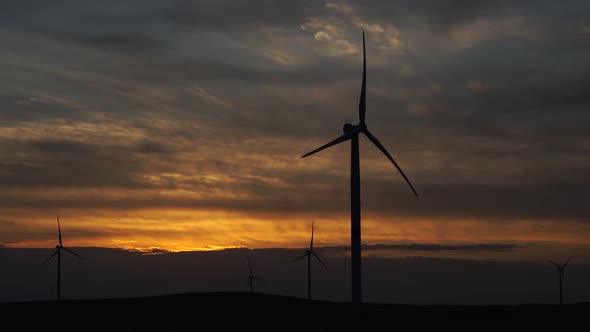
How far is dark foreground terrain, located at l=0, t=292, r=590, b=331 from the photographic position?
117 meters

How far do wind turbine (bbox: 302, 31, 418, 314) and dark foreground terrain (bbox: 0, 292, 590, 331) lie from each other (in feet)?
28.3

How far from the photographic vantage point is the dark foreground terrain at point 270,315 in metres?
117

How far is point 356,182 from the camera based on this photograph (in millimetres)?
94312

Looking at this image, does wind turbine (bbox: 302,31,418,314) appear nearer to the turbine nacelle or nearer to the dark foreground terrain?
the turbine nacelle

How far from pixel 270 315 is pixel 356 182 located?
6403cm

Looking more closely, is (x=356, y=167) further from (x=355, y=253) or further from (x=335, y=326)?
(x=335, y=326)

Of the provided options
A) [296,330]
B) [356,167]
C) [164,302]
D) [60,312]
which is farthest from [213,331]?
[164,302]

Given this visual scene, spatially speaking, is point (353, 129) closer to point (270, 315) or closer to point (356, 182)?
point (356, 182)

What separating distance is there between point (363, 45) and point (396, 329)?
39.7m

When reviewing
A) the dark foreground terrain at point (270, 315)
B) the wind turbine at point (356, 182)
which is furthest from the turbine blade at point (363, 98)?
the dark foreground terrain at point (270, 315)

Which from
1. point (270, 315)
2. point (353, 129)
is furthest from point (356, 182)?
point (270, 315)

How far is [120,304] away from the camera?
651ft

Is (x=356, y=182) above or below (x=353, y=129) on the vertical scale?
below

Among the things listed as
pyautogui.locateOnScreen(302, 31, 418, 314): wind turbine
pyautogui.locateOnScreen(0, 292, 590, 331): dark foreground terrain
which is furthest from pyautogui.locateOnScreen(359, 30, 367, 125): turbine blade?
pyautogui.locateOnScreen(0, 292, 590, 331): dark foreground terrain
